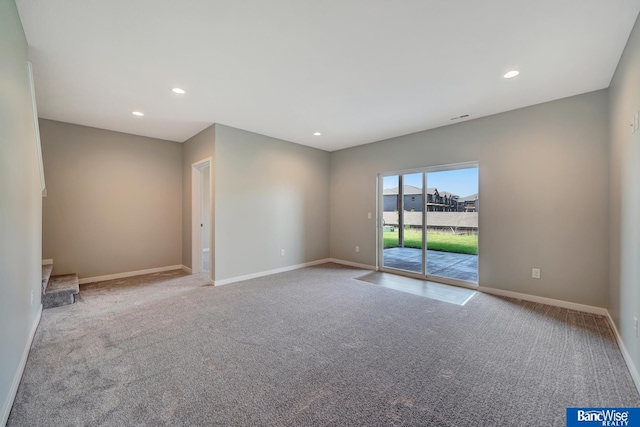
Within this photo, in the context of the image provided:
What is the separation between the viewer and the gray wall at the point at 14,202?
159cm

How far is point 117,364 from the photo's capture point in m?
2.08

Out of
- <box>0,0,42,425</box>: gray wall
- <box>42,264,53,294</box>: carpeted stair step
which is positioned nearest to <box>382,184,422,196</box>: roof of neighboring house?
<box>0,0,42,425</box>: gray wall

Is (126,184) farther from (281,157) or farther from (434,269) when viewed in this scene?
(434,269)

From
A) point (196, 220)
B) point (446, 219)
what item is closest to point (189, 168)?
point (196, 220)

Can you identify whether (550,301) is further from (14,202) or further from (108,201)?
(108,201)

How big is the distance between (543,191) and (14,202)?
17.6ft

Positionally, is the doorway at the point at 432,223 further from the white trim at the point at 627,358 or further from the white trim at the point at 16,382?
the white trim at the point at 16,382

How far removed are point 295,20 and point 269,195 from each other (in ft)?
10.9

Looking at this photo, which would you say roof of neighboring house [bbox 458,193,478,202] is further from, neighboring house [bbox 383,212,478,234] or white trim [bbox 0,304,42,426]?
white trim [bbox 0,304,42,426]

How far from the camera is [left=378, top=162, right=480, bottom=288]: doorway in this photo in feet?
13.8

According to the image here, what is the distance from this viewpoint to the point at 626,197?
227 centimetres

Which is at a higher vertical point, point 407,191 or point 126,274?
point 407,191

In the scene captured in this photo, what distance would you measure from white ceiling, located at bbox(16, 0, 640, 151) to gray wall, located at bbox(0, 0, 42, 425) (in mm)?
359

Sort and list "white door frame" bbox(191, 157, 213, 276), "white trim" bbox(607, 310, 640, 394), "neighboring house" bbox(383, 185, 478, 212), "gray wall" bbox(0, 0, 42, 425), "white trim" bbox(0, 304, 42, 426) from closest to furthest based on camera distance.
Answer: "white trim" bbox(0, 304, 42, 426) → "gray wall" bbox(0, 0, 42, 425) → "white trim" bbox(607, 310, 640, 394) → "neighboring house" bbox(383, 185, 478, 212) → "white door frame" bbox(191, 157, 213, 276)
